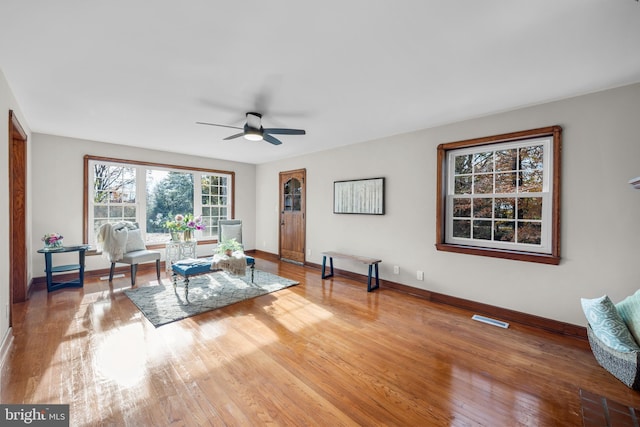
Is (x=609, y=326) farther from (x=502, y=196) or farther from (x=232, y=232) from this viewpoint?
(x=232, y=232)

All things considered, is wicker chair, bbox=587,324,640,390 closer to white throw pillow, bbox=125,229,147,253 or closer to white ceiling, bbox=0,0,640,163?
white ceiling, bbox=0,0,640,163

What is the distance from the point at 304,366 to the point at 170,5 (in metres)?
2.66

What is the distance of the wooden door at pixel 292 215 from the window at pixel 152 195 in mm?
1413

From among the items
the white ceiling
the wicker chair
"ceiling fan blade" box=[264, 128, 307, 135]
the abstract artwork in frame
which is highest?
the white ceiling

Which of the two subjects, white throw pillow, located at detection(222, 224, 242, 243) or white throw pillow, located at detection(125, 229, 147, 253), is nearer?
white throw pillow, located at detection(125, 229, 147, 253)

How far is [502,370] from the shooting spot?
221 centimetres

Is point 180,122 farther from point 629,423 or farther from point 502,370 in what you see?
point 629,423

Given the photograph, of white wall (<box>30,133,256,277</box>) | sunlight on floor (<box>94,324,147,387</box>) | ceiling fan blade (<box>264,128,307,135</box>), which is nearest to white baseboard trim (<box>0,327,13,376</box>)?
sunlight on floor (<box>94,324,147,387</box>)

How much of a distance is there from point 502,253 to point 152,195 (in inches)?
242

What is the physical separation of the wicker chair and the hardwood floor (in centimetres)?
11

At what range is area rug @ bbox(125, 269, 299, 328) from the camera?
127 inches

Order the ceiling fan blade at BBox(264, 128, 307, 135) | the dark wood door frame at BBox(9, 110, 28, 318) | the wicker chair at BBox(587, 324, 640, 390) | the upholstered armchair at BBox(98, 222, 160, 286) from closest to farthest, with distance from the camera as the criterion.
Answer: the wicker chair at BBox(587, 324, 640, 390), the ceiling fan blade at BBox(264, 128, 307, 135), the dark wood door frame at BBox(9, 110, 28, 318), the upholstered armchair at BBox(98, 222, 160, 286)

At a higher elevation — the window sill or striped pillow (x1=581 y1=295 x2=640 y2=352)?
the window sill

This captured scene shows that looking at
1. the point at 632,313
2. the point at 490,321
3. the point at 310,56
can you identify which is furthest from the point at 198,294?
the point at 632,313
